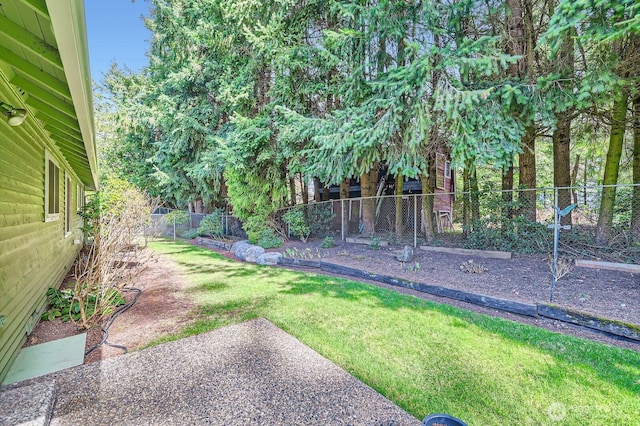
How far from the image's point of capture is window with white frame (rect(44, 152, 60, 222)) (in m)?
4.71

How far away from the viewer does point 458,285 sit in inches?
202

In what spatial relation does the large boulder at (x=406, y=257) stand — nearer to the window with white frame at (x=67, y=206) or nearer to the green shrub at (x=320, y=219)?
the green shrub at (x=320, y=219)

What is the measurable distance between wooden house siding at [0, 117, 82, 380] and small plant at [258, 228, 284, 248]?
18.4 feet

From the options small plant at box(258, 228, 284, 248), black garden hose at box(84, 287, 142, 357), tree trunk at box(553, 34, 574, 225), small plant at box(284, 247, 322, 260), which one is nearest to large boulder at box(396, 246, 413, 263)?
small plant at box(284, 247, 322, 260)

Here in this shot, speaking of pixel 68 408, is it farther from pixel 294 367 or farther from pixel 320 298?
pixel 320 298

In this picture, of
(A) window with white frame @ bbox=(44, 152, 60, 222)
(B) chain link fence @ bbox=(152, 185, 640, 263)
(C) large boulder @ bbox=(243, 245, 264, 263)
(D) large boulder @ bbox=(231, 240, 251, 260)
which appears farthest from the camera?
(D) large boulder @ bbox=(231, 240, 251, 260)

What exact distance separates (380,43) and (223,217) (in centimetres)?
960

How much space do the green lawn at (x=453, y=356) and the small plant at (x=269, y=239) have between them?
4.72m

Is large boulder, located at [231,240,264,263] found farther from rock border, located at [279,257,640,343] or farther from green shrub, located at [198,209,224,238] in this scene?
green shrub, located at [198,209,224,238]

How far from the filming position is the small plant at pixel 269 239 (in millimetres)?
9898

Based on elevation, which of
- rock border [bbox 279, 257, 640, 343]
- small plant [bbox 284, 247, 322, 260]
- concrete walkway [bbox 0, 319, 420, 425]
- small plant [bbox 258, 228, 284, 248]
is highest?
small plant [bbox 258, 228, 284, 248]

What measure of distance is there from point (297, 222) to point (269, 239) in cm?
110

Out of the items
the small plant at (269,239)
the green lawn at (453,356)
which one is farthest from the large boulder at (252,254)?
the green lawn at (453,356)

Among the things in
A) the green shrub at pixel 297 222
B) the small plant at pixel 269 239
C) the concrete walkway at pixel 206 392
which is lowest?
the concrete walkway at pixel 206 392
